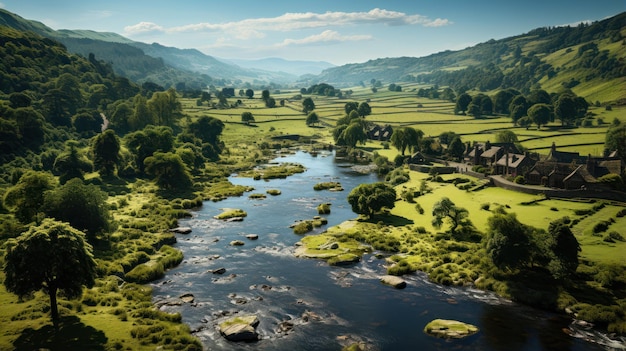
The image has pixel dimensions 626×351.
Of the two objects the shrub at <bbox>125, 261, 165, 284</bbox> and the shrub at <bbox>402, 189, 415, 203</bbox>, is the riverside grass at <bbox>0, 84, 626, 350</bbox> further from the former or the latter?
the shrub at <bbox>125, 261, 165, 284</bbox>

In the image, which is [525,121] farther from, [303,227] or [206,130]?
[303,227]

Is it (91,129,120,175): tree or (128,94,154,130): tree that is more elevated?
(128,94,154,130): tree

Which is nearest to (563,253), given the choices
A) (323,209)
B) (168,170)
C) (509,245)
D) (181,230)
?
(509,245)

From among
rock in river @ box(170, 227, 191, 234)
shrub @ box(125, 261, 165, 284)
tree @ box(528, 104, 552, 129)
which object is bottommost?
rock in river @ box(170, 227, 191, 234)

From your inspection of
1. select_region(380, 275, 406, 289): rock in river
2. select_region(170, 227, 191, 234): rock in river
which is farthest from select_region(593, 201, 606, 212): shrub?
select_region(170, 227, 191, 234): rock in river

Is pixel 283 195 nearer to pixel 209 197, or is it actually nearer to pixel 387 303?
pixel 209 197

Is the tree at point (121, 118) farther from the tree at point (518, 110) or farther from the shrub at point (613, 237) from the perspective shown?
the tree at point (518, 110)
